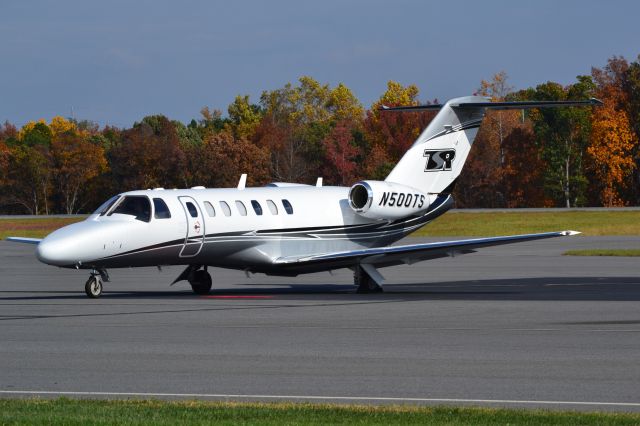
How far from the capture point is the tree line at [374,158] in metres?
88.1

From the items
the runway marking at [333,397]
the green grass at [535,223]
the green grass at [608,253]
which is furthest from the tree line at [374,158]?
the runway marking at [333,397]

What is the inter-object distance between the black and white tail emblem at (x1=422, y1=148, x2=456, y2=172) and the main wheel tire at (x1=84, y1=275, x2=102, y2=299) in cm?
905

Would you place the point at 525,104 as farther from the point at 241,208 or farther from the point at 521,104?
the point at 241,208

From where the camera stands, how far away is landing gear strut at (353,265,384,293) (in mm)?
27266

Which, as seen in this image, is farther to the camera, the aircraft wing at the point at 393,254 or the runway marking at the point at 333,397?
the aircraft wing at the point at 393,254

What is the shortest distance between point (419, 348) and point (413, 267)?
25133mm

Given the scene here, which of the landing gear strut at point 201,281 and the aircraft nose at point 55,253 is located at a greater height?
the aircraft nose at point 55,253

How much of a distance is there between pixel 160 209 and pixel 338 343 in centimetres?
1109

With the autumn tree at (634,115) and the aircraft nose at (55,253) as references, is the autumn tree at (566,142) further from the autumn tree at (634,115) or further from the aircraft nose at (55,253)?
the aircraft nose at (55,253)

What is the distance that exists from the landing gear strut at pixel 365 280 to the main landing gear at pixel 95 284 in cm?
566

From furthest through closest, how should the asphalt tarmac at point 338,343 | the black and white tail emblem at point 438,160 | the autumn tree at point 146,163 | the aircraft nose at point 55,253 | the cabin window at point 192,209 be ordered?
the autumn tree at point 146,163
the black and white tail emblem at point 438,160
the cabin window at point 192,209
the aircraft nose at point 55,253
the asphalt tarmac at point 338,343

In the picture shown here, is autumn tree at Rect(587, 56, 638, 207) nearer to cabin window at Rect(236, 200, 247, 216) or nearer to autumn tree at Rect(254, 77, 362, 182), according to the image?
autumn tree at Rect(254, 77, 362, 182)

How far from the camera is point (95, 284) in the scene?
26062 millimetres

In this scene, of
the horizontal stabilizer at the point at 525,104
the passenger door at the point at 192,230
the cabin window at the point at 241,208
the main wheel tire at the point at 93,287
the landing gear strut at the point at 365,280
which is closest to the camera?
the main wheel tire at the point at 93,287
